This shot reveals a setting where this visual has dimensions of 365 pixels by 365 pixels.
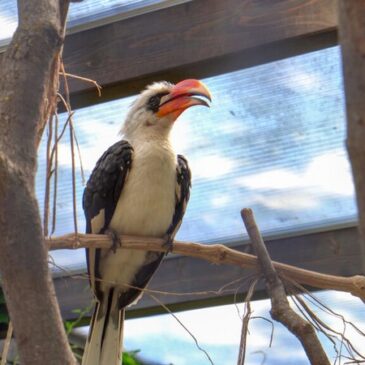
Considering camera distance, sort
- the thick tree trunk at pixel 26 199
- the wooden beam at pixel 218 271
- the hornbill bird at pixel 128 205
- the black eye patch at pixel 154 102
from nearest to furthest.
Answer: the thick tree trunk at pixel 26 199 < the hornbill bird at pixel 128 205 < the black eye patch at pixel 154 102 < the wooden beam at pixel 218 271

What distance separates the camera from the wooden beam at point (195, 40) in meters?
2.27

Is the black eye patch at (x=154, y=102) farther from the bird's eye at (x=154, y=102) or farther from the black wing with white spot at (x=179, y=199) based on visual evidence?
the black wing with white spot at (x=179, y=199)

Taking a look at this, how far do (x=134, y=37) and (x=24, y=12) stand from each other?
1.31 meters

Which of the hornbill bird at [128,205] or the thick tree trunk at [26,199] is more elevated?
the hornbill bird at [128,205]

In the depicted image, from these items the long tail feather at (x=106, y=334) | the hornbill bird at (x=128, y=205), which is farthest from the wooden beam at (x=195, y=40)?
the long tail feather at (x=106, y=334)

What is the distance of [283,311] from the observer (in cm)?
141

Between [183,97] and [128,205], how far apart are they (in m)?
0.33

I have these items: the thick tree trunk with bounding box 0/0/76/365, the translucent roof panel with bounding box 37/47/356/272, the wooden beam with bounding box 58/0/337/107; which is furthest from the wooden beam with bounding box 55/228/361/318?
the thick tree trunk with bounding box 0/0/76/365

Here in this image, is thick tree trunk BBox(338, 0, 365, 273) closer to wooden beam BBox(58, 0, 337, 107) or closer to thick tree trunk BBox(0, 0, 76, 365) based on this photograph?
thick tree trunk BBox(0, 0, 76, 365)

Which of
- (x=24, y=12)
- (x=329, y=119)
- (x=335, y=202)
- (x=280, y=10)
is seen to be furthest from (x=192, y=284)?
(x=24, y=12)

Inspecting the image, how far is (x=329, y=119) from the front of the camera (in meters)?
2.52

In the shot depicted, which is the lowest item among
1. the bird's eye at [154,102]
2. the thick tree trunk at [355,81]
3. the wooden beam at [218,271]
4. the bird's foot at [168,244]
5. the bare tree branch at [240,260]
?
the thick tree trunk at [355,81]

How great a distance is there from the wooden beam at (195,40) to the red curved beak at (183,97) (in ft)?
0.33

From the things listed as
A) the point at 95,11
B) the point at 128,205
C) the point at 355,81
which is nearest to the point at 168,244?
the point at 128,205
